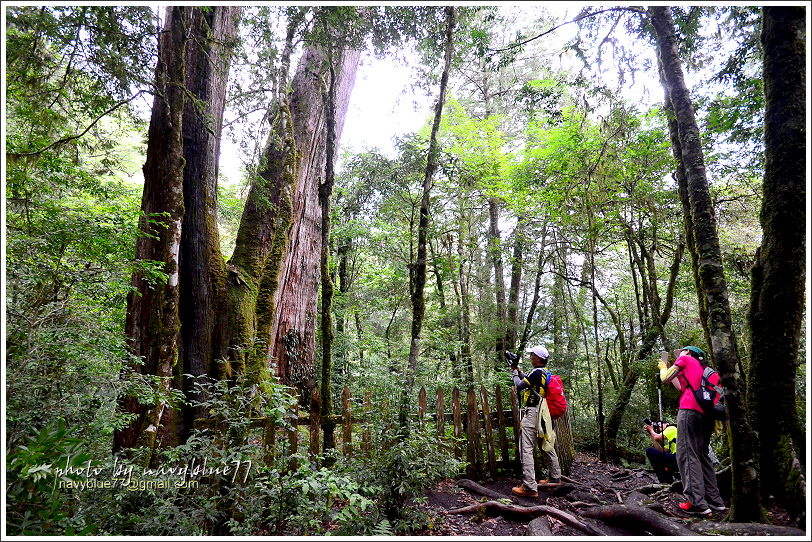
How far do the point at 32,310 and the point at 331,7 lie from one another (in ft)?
14.4

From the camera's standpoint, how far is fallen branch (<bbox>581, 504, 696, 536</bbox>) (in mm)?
3645

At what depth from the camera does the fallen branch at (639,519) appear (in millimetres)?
3645

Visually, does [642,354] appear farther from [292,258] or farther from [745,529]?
[292,258]

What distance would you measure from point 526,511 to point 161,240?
5.11 m

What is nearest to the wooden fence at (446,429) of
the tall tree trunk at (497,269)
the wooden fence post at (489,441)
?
the wooden fence post at (489,441)

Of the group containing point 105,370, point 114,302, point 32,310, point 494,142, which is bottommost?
point 105,370

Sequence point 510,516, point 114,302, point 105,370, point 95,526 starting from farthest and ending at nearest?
point 114,302 < point 510,516 < point 105,370 < point 95,526

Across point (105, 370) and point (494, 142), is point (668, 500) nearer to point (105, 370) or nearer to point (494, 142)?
point (105, 370)

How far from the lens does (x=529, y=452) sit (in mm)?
5609

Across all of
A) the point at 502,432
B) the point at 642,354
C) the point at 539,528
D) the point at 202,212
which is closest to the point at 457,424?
the point at 502,432

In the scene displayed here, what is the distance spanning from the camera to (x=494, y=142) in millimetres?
11328

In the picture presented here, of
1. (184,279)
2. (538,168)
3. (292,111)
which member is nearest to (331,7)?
(292,111)

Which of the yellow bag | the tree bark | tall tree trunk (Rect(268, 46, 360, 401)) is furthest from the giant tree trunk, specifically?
the yellow bag

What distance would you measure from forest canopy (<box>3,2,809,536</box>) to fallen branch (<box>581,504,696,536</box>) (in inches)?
21.9
